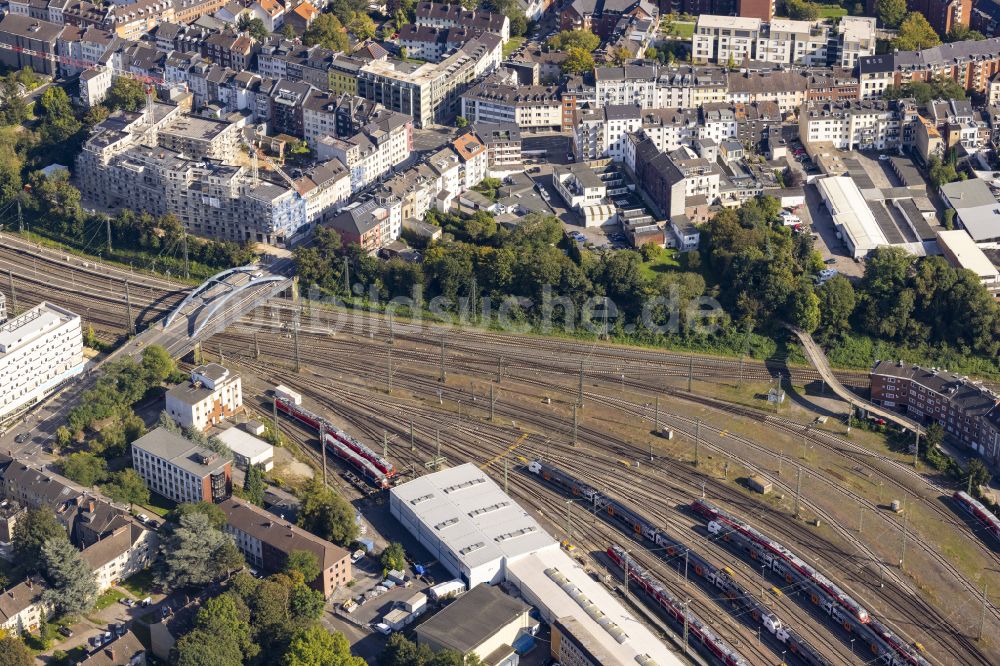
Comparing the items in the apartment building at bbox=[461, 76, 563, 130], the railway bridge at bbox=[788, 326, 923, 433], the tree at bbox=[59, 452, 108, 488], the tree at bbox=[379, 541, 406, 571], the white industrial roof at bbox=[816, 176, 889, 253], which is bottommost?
the tree at bbox=[379, 541, 406, 571]

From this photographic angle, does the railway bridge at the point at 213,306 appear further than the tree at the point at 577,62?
No

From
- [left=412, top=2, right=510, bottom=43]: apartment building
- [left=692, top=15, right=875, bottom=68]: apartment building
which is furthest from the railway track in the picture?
[left=692, top=15, right=875, bottom=68]: apartment building

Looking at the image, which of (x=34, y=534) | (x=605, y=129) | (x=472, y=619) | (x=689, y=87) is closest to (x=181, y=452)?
(x=34, y=534)


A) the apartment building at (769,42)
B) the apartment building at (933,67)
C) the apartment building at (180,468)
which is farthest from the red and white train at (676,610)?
the apartment building at (769,42)

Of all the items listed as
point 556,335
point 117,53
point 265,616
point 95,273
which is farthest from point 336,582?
point 117,53

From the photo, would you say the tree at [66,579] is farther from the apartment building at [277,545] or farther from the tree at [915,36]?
the tree at [915,36]

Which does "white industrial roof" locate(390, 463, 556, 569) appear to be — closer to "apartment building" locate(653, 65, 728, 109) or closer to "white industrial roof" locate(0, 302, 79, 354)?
"white industrial roof" locate(0, 302, 79, 354)
